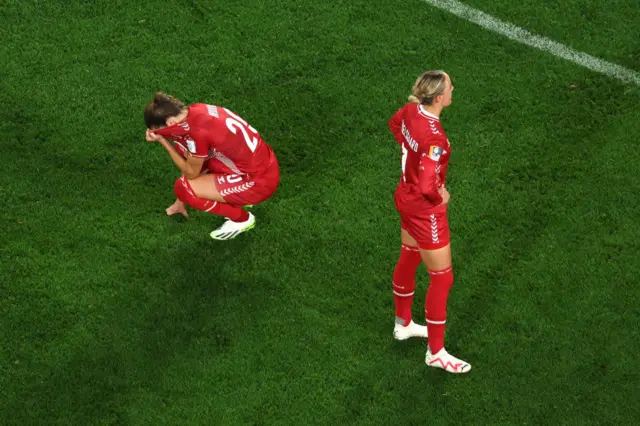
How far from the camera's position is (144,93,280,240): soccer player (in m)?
7.23

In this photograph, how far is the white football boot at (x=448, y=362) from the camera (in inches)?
277

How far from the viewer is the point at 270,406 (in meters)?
6.94

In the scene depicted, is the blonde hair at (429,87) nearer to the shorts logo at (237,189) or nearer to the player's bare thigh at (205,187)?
the shorts logo at (237,189)

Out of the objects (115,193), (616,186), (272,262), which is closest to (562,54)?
(616,186)

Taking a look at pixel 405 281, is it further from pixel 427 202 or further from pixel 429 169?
pixel 429 169

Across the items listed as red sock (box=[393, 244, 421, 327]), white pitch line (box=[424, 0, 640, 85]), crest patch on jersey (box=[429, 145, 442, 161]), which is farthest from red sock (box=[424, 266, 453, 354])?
white pitch line (box=[424, 0, 640, 85])

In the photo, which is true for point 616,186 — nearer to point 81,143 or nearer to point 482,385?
point 482,385

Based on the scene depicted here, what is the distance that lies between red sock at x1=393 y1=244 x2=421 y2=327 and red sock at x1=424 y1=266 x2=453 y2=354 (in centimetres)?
23

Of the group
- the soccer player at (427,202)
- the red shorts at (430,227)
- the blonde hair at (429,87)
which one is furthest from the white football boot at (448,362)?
the blonde hair at (429,87)

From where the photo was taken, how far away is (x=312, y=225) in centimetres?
812

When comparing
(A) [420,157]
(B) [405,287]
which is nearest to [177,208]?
(B) [405,287]

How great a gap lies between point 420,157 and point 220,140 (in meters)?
1.84

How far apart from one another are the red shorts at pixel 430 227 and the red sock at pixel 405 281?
0.29 meters

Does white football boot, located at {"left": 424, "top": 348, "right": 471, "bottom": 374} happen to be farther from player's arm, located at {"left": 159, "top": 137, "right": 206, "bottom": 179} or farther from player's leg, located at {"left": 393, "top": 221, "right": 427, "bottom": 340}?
player's arm, located at {"left": 159, "top": 137, "right": 206, "bottom": 179}
